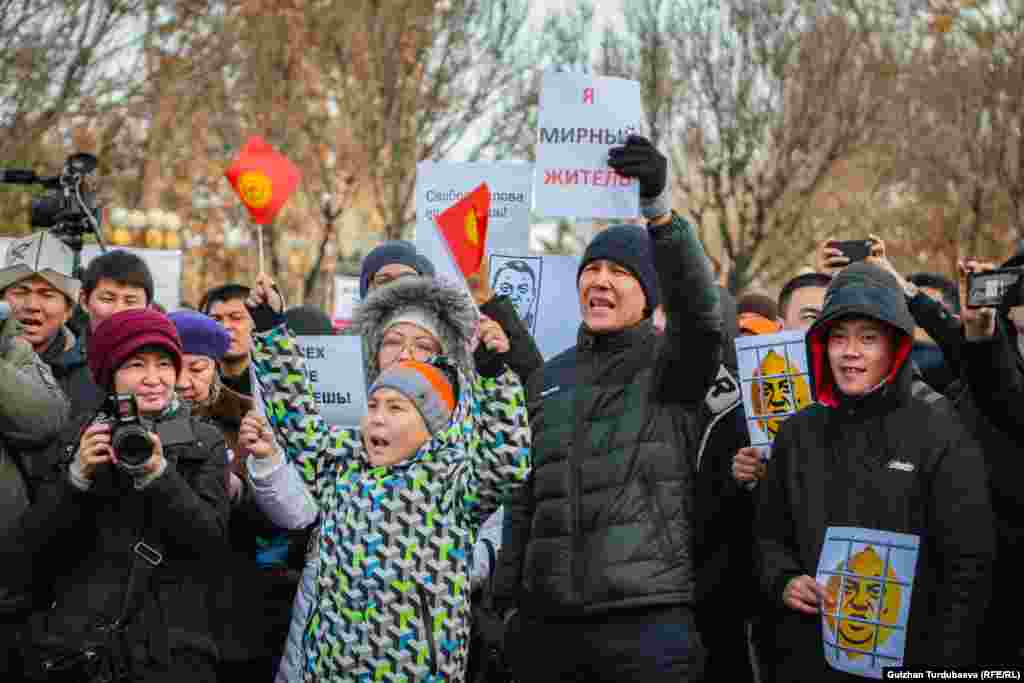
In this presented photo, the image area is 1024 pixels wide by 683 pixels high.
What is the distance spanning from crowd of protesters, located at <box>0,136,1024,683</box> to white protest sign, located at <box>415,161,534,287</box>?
74.2 inches

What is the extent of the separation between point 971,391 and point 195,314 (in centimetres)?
287

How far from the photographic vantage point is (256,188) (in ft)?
18.5

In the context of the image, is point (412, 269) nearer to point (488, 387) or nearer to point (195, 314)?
point (195, 314)

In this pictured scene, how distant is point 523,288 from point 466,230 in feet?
1.58

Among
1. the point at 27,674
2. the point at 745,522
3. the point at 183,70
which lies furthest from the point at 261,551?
the point at 183,70

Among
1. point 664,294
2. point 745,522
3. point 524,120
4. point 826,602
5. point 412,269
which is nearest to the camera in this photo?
point 826,602

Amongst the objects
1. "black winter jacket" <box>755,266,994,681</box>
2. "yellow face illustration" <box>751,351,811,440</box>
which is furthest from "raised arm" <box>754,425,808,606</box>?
"yellow face illustration" <box>751,351,811,440</box>

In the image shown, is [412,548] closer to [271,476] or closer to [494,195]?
[271,476]

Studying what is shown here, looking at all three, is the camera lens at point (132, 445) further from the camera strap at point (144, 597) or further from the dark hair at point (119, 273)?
the dark hair at point (119, 273)

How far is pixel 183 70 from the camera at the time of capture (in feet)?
55.3

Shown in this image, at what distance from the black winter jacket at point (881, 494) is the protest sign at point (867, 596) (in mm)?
33

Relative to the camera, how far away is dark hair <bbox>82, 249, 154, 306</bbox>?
19.4ft

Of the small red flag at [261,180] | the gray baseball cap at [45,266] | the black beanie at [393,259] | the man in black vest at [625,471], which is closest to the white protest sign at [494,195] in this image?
the black beanie at [393,259]

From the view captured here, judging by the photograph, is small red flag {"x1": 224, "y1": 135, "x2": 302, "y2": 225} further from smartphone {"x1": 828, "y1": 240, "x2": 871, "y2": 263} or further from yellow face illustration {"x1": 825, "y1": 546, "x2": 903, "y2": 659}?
yellow face illustration {"x1": 825, "y1": 546, "x2": 903, "y2": 659}
